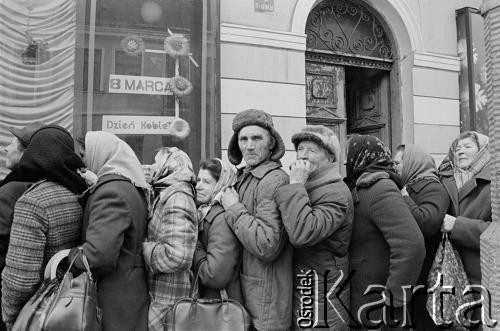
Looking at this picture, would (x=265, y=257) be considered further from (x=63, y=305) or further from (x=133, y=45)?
(x=133, y=45)

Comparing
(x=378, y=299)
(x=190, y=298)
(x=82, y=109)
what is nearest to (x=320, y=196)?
(x=378, y=299)

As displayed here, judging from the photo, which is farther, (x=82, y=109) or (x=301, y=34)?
(x=301, y=34)

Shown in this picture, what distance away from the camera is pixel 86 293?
2207 millimetres

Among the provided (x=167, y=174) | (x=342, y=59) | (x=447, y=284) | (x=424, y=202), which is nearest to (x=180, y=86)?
(x=342, y=59)

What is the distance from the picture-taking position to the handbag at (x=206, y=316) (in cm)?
245

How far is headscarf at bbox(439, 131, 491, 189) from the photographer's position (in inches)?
123

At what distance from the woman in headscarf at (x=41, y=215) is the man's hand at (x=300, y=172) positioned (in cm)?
120

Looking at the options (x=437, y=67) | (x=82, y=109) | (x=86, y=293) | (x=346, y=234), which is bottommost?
(x=86, y=293)

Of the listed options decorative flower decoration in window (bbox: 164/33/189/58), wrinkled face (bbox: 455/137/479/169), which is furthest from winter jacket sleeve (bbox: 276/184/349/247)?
decorative flower decoration in window (bbox: 164/33/189/58)

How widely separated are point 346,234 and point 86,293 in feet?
4.86

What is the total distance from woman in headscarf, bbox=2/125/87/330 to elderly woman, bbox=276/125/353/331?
45.4 inches

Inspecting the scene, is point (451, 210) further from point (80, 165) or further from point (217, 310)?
point (80, 165)

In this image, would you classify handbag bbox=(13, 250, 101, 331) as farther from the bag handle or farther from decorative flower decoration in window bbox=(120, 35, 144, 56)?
decorative flower decoration in window bbox=(120, 35, 144, 56)

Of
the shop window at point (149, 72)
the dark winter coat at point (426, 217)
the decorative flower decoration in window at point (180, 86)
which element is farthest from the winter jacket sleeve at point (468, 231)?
the decorative flower decoration in window at point (180, 86)
